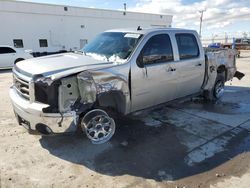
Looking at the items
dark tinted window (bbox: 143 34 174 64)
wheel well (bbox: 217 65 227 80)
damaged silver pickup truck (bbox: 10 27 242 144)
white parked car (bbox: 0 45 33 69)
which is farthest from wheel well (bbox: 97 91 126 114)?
white parked car (bbox: 0 45 33 69)

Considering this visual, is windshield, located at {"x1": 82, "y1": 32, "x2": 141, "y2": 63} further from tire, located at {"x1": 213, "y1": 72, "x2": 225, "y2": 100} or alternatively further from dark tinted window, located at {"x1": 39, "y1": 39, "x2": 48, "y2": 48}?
dark tinted window, located at {"x1": 39, "y1": 39, "x2": 48, "y2": 48}

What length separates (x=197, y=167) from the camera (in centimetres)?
375

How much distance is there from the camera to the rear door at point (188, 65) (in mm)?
5492

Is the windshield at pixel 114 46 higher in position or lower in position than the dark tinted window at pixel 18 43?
lower

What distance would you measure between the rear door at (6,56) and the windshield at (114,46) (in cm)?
1248

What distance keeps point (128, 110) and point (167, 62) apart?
1338 mm

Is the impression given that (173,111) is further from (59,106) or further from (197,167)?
(59,106)

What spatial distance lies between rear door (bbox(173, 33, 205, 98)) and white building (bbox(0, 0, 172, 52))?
20.7 m

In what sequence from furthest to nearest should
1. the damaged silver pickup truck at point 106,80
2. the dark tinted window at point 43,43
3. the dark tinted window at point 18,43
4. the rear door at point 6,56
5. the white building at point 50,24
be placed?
the dark tinted window at point 43,43, the dark tinted window at point 18,43, the white building at point 50,24, the rear door at point 6,56, the damaged silver pickup truck at point 106,80

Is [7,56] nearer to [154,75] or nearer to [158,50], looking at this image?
[158,50]

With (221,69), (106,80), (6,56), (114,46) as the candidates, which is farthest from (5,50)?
(106,80)

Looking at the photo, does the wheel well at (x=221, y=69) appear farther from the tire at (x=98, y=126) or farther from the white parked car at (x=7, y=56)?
the white parked car at (x=7, y=56)

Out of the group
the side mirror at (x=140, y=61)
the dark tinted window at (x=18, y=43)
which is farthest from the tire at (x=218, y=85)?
the dark tinted window at (x=18, y=43)

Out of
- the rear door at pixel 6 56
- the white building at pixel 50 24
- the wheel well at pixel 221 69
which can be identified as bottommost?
the wheel well at pixel 221 69
